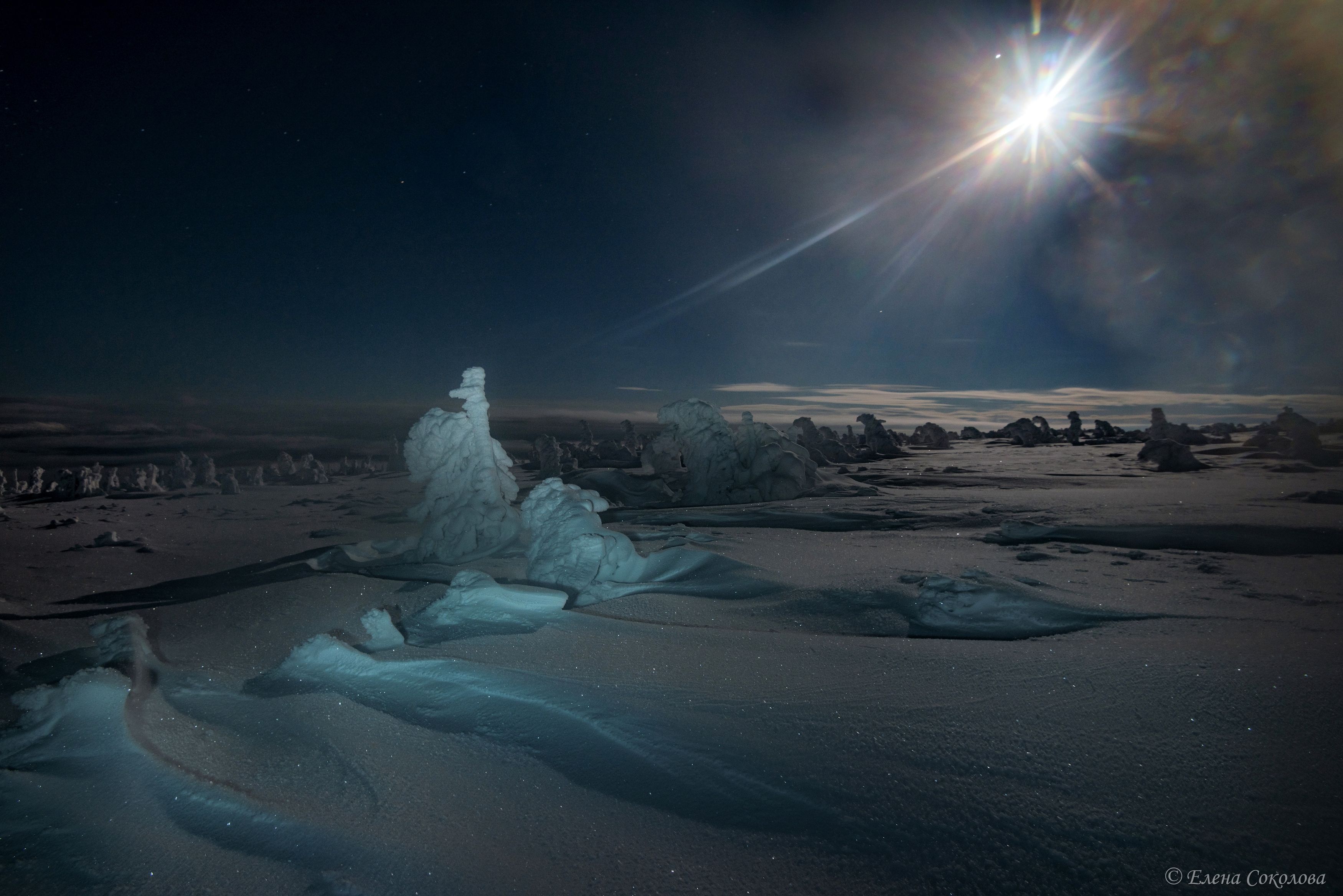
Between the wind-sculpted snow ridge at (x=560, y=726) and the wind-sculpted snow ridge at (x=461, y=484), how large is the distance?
6.53 meters

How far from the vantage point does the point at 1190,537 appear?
31.6ft

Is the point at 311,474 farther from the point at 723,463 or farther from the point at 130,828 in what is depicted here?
the point at 130,828

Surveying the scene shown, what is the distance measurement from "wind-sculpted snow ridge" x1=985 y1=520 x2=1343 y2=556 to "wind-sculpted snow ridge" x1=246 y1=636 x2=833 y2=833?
32.5ft

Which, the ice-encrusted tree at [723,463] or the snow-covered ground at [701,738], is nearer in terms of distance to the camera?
the snow-covered ground at [701,738]

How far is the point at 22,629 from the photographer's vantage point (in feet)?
21.5

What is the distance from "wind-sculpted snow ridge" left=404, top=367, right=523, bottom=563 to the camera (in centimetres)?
1141

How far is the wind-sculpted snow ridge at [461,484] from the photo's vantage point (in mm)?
11414

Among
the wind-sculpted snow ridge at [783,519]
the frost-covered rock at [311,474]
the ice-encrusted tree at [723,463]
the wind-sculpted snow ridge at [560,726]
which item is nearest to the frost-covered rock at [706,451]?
the ice-encrusted tree at [723,463]

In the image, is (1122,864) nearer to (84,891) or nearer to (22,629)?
(84,891)

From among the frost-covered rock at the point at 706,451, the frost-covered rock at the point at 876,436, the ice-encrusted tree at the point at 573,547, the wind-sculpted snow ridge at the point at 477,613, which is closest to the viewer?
the wind-sculpted snow ridge at the point at 477,613

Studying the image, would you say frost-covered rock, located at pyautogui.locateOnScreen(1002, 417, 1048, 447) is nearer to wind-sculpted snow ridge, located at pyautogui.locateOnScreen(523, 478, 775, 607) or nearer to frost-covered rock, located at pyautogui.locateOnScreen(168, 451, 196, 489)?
wind-sculpted snow ridge, located at pyautogui.locateOnScreen(523, 478, 775, 607)

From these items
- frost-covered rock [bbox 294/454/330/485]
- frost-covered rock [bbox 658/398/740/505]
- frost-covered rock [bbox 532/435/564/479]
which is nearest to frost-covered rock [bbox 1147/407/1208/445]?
frost-covered rock [bbox 658/398/740/505]

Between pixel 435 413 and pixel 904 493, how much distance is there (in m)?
17.0

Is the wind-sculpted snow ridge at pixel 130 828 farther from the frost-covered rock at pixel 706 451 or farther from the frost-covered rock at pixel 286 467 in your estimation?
the frost-covered rock at pixel 286 467
